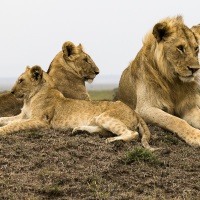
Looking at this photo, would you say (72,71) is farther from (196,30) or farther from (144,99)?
(196,30)

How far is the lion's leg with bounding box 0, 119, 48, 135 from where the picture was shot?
20.3ft

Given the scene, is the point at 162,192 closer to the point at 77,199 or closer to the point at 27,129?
the point at 77,199

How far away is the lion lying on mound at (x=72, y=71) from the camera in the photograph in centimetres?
760


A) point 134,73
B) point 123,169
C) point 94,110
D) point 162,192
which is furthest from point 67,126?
point 162,192

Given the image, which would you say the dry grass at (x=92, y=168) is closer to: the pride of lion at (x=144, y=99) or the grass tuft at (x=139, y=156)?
the grass tuft at (x=139, y=156)

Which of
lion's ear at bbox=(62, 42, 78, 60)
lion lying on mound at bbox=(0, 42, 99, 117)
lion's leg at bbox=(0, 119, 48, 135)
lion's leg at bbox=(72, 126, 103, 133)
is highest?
lion's ear at bbox=(62, 42, 78, 60)

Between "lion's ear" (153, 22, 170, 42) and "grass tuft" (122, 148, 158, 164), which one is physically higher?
"lion's ear" (153, 22, 170, 42)

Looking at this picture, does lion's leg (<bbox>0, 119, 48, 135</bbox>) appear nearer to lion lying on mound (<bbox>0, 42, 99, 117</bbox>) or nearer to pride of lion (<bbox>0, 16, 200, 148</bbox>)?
pride of lion (<bbox>0, 16, 200, 148</bbox>)

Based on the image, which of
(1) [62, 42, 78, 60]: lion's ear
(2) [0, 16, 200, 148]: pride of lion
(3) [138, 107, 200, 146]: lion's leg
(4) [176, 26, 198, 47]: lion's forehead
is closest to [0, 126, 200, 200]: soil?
Answer: (3) [138, 107, 200, 146]: lion's leg

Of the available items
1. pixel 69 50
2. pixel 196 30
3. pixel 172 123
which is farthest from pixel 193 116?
pixel 69 50

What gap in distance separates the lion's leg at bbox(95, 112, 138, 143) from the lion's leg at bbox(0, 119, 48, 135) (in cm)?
83

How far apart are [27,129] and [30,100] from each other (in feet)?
2.29

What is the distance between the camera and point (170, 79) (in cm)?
643

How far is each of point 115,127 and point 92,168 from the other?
1.22m
